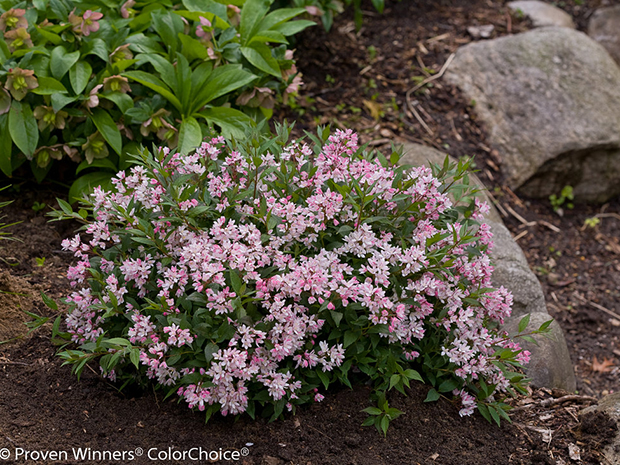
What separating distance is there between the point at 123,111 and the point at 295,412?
1819 millimetres

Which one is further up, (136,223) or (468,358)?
(136,223)

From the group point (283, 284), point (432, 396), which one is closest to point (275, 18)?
point (283, 284)

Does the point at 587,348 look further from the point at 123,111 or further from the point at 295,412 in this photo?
the point at 123,111

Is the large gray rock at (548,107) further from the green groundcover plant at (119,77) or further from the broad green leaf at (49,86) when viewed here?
the broad green leaf at (49,86)

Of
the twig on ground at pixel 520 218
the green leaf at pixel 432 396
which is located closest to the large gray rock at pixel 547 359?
the green leaf at pixel 432 396

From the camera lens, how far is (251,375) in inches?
85.8

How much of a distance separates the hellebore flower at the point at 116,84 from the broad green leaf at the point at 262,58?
0.69 meters

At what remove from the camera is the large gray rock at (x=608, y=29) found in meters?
6.26

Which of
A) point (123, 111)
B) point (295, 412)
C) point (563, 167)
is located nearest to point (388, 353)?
point (295, 412)

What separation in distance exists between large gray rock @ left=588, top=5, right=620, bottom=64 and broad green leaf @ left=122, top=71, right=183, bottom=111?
4926 mm

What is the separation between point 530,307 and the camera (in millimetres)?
3406

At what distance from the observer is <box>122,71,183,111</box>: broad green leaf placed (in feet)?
10.4

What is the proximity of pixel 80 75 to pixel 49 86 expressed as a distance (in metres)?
0.16

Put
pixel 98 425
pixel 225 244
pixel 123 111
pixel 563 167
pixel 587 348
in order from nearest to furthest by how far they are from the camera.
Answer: pixel 225 244
pixel 98 425
pixel 123 111
pixel 587 348
pixel 563 167
